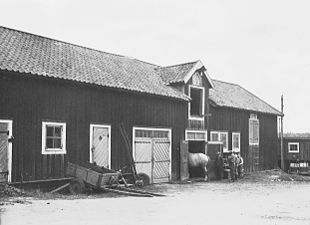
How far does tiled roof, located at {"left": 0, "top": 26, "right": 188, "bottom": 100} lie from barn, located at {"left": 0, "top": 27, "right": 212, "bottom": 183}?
0.05 m

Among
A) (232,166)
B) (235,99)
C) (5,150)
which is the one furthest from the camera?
(235,99)

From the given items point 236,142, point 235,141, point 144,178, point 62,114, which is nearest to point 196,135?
point 235,141

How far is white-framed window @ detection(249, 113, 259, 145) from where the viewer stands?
29.5m

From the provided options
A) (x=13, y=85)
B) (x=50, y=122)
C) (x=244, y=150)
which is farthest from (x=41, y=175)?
(x=244, y=150)

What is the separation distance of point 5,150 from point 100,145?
4477mm

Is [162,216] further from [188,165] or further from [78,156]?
[188,165]

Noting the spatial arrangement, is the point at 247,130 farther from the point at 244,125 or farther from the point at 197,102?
the point at 197,102

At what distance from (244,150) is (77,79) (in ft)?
49.3

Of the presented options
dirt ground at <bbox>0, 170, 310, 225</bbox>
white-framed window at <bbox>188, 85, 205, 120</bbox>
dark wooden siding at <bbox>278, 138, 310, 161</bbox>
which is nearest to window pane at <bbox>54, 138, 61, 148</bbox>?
dirt ground at <bbox>0, 170, 310, 225</bbox>

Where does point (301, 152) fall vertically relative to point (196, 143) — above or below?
below

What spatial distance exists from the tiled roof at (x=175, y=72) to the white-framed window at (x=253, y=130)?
785 cm

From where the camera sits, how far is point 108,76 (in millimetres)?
19812

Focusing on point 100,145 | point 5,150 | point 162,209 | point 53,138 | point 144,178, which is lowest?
point 162,209

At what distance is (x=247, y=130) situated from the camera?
29.0 meters
